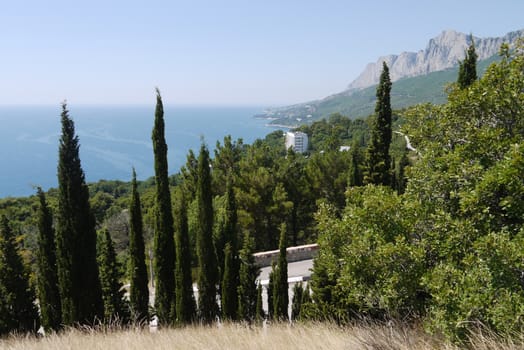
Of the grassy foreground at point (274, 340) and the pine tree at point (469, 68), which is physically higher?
the pine tree at point (469, 68)

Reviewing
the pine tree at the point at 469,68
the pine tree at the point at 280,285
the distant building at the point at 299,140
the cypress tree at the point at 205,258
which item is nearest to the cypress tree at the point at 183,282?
the cypress tree at the point at 205,258

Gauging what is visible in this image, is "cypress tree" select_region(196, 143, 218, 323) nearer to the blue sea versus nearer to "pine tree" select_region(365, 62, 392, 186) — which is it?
"pine tree" select_region(365, 62, 392, 186)

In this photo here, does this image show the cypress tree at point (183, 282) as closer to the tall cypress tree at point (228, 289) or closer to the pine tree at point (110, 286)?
the tall cypress tree at point (228, 289)

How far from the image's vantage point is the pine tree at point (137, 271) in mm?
12109

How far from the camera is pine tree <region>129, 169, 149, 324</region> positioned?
1211 cm

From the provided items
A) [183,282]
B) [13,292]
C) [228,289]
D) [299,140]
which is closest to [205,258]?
[183,282]

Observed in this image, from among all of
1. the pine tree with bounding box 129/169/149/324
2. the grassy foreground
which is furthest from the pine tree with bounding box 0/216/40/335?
the grassy foreground

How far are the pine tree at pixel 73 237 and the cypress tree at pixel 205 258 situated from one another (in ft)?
11.6

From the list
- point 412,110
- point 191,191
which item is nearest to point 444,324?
point 412,110

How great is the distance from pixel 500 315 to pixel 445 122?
108 inches

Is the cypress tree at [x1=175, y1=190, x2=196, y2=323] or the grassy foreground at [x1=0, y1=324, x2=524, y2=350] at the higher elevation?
the grassy foreground at [x1=0, y1=324, x2=524, y2=350]

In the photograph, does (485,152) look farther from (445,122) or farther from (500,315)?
(500,315)

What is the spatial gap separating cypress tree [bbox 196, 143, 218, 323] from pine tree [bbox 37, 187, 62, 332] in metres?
4.59

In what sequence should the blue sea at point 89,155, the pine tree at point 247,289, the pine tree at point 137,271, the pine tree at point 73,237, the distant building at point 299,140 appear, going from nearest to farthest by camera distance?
the pine tree at point 73,237
the pine tree at point 137,271
the pine tree at point 247,289
the blue sea at point 89,155
the distant building at point 299,140
